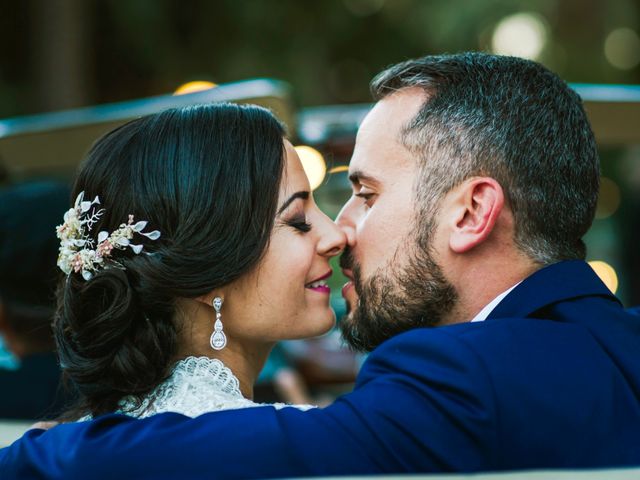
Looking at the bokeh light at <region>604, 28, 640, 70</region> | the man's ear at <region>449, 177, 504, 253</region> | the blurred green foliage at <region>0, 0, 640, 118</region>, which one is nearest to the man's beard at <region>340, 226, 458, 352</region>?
the man's ear at <region>449, 177, 504, 253</region>

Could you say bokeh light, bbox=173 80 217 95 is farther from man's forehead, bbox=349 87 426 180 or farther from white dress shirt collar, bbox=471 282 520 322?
white dress shirt collar, bbox=471 282 520 322

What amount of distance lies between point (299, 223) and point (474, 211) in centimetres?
57

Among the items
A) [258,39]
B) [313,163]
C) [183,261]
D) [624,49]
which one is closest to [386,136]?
[183,261]

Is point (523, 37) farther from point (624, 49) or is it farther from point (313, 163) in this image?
point (313, 163)

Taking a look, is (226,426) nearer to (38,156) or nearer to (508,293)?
(508,293)

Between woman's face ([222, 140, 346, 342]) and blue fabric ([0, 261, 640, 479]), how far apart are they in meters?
0.63

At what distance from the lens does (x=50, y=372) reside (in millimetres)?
4484

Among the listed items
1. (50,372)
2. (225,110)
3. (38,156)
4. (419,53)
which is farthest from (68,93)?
(225,110)

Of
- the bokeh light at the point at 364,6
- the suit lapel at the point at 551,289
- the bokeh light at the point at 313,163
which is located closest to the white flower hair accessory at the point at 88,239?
the suit lapel at the point at 551,289

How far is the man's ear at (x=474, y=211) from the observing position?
2928mm

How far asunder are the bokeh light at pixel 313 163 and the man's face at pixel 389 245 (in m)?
2.37

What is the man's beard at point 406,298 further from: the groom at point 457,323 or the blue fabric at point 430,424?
the blue fabric at point 430,424

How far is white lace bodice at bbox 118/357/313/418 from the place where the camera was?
2.69 meters

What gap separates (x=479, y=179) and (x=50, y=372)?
8.27ft
